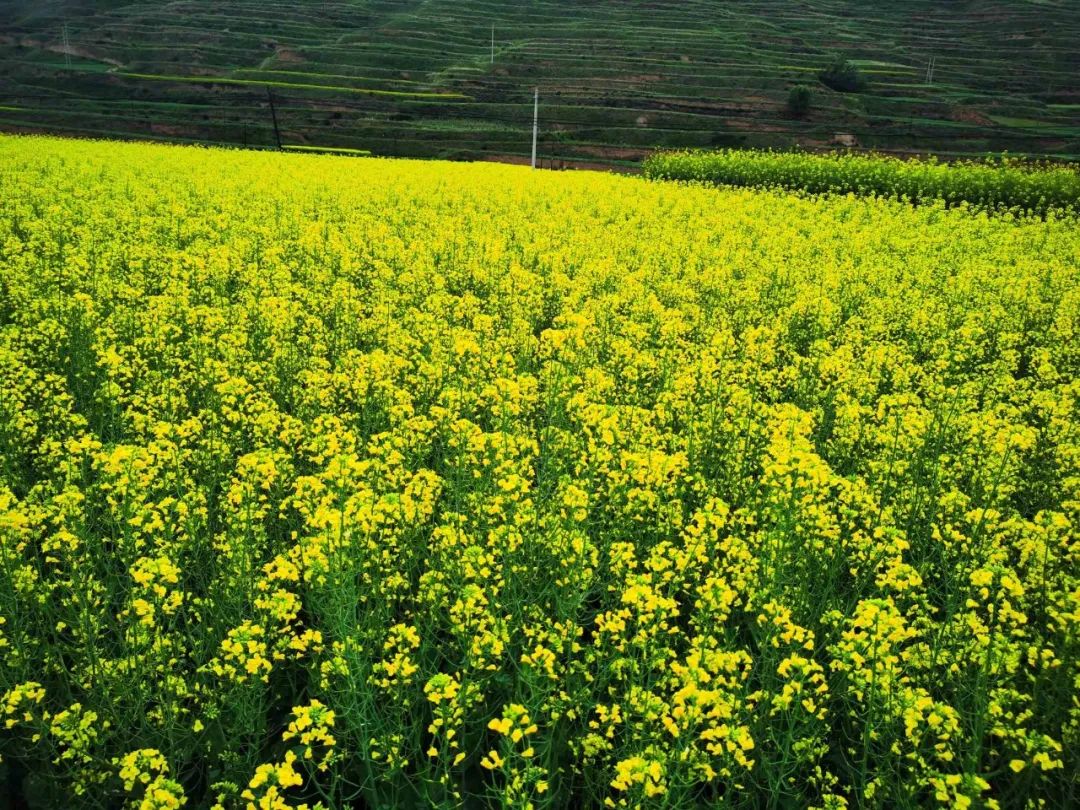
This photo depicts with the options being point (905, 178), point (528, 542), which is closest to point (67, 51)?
point (905, 178)

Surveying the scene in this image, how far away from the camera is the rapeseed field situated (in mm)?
3473

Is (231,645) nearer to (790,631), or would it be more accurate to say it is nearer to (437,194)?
(790,631)

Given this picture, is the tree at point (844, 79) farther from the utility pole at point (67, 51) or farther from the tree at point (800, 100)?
the utility pole at point (67, 51)

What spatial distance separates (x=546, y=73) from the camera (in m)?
83.5

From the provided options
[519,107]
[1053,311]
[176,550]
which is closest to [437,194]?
[1053,311]

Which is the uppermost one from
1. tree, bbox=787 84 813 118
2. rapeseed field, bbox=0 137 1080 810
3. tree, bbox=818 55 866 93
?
tree, bbox=818 55 866 93

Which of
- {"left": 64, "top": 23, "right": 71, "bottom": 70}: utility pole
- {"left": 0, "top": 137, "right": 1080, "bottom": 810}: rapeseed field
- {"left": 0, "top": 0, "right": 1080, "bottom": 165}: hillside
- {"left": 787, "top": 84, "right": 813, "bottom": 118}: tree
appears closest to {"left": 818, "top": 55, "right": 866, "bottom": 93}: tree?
{"left": 0, "top": 0, "right": 1080, "bottom": 165}: hillside

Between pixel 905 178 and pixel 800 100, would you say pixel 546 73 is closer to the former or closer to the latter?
pixel 800 100

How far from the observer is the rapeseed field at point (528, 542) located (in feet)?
11.4

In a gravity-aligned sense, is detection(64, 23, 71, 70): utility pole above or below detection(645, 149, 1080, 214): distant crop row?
above

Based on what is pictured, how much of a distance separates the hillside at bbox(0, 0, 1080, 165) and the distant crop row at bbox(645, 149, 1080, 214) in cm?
2833

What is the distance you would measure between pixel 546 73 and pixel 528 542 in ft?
289

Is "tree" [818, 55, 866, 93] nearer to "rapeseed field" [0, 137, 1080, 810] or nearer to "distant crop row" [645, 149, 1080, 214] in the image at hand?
"distant crop row" [645, 149, 1080, 214]

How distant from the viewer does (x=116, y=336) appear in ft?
27.2
